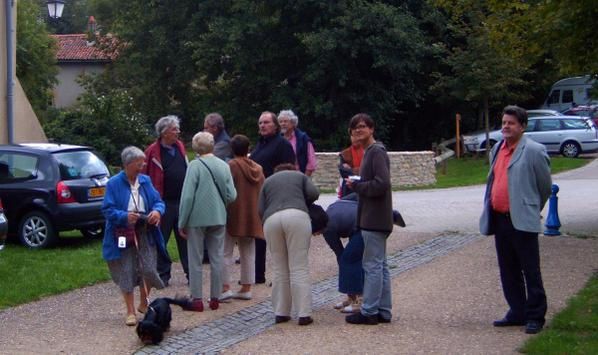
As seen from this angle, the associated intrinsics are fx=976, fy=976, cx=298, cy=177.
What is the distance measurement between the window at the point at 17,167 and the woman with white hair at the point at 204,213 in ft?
18.3

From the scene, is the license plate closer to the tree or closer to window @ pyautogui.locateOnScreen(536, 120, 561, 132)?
window @ pyautogui.locateOnScreen(536, 120, 561, 132)

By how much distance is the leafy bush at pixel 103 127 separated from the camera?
95.1 feet

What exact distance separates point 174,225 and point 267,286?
1.25 m

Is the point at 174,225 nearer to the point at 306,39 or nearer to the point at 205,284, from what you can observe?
the point at 205,284

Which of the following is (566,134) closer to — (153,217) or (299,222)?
(299,222)

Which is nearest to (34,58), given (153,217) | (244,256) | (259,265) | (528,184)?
(259,265)

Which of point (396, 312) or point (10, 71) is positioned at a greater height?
point (10, 71)

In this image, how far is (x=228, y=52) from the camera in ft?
118

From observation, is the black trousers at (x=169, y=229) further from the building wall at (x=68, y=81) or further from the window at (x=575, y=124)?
the building wall at (x=68, y=81)

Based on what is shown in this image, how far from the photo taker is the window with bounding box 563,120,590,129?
34281 millimetres

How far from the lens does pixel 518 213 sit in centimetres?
816

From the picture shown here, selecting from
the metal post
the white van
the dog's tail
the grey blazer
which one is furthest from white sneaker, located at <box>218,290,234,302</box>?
the white van

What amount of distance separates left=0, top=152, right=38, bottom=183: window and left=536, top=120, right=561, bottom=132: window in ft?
78.3

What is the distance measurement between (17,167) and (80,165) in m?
0.94
